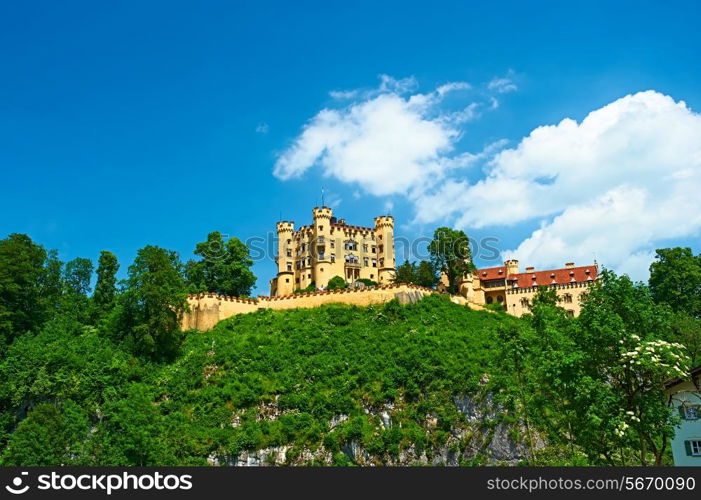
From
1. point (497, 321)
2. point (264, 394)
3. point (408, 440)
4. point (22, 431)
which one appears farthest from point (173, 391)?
point (497, 321)

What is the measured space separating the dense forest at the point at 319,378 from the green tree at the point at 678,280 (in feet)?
54.8

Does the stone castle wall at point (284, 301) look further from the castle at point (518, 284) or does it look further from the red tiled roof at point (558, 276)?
the red tiled roof at point (558, 276)

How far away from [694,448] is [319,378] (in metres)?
28.4

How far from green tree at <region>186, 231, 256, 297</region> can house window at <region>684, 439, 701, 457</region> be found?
181 ft

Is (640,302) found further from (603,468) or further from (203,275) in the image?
(203,275)

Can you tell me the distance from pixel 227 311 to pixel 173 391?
17.6 meters

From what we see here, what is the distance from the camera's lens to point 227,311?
70.6 meters

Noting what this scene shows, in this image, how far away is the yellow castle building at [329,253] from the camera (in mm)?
92812

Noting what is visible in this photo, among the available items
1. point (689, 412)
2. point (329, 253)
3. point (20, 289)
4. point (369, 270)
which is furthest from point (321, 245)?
point (689, 412)

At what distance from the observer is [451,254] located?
8538 cm

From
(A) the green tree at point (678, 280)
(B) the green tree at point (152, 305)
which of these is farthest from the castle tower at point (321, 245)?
(A) the green tree at point (678, 280)

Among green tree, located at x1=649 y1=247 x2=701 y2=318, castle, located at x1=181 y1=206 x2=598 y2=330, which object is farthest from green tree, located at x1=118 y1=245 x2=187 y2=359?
green tree, located at x1=649 y1=247 x2=701 y2=318

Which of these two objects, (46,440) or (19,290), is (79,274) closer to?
(19,290)

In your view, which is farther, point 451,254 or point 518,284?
point 518,284
